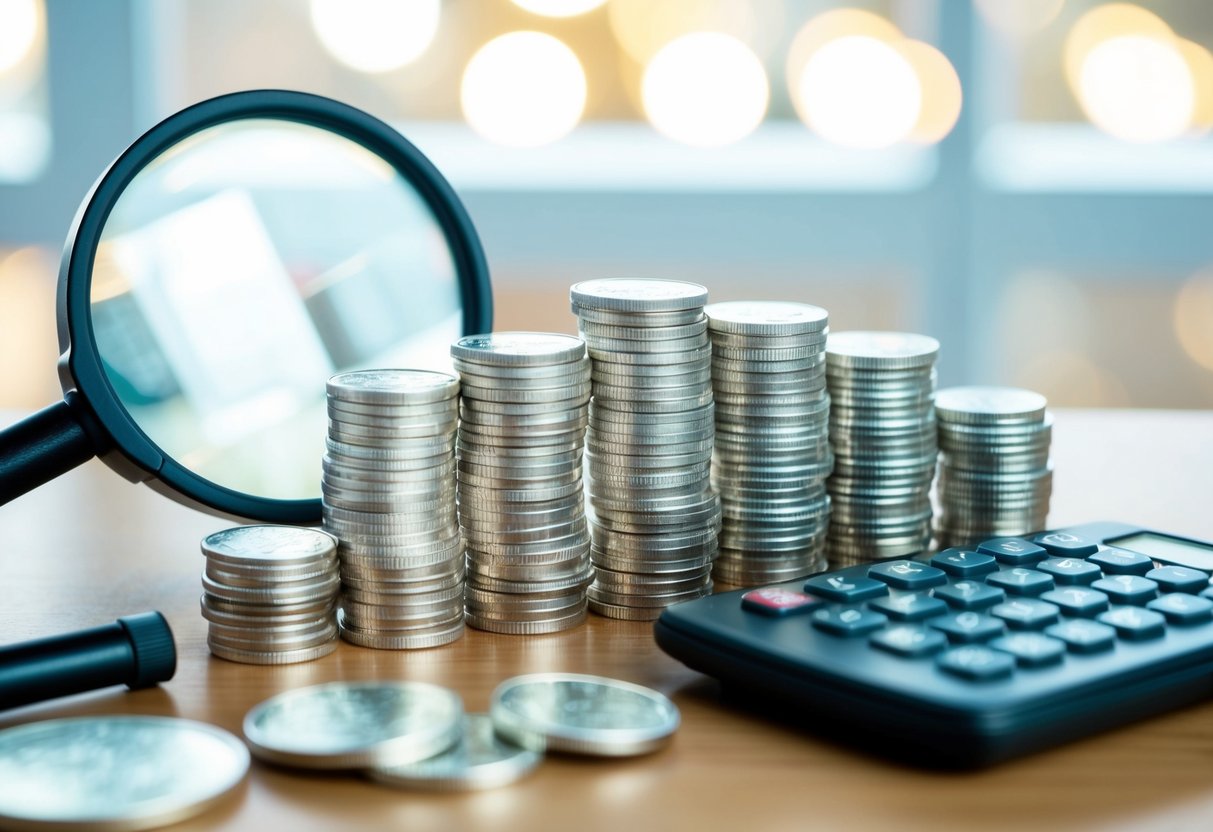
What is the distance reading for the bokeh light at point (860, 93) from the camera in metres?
2.43

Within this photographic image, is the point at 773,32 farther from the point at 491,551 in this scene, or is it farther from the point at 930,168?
the point at 491,551

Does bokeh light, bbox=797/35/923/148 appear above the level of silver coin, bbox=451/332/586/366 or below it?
above

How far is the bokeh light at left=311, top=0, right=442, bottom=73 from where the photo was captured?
2.39m

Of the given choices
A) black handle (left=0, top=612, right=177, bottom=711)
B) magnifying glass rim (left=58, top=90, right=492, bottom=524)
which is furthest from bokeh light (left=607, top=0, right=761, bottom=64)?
black handle (left=0, top=612, right=177, bottom=711)

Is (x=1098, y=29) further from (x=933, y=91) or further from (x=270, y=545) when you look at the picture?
(x=270, y=545)

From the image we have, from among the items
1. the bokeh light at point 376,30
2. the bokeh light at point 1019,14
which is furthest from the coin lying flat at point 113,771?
the bokeh light at point 1019,14

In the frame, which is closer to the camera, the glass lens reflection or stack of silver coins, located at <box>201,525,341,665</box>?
stack of silver coins, located at <box>201,525,341,665</box>

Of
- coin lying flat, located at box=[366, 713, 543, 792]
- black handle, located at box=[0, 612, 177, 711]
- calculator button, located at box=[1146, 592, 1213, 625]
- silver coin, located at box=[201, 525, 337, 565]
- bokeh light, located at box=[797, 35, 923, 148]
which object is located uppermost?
bokeh light, located at box=[797, 35, 923, 148]

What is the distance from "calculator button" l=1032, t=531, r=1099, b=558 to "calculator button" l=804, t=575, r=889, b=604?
0.12 m

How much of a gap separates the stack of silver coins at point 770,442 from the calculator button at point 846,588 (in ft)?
0.36

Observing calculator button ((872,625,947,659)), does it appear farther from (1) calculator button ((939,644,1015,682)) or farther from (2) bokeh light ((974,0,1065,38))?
(2) bokeh light ((974,0,1065,38))

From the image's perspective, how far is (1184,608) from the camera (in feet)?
1.94

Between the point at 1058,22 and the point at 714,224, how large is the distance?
0.74 meters

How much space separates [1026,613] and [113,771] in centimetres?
37
